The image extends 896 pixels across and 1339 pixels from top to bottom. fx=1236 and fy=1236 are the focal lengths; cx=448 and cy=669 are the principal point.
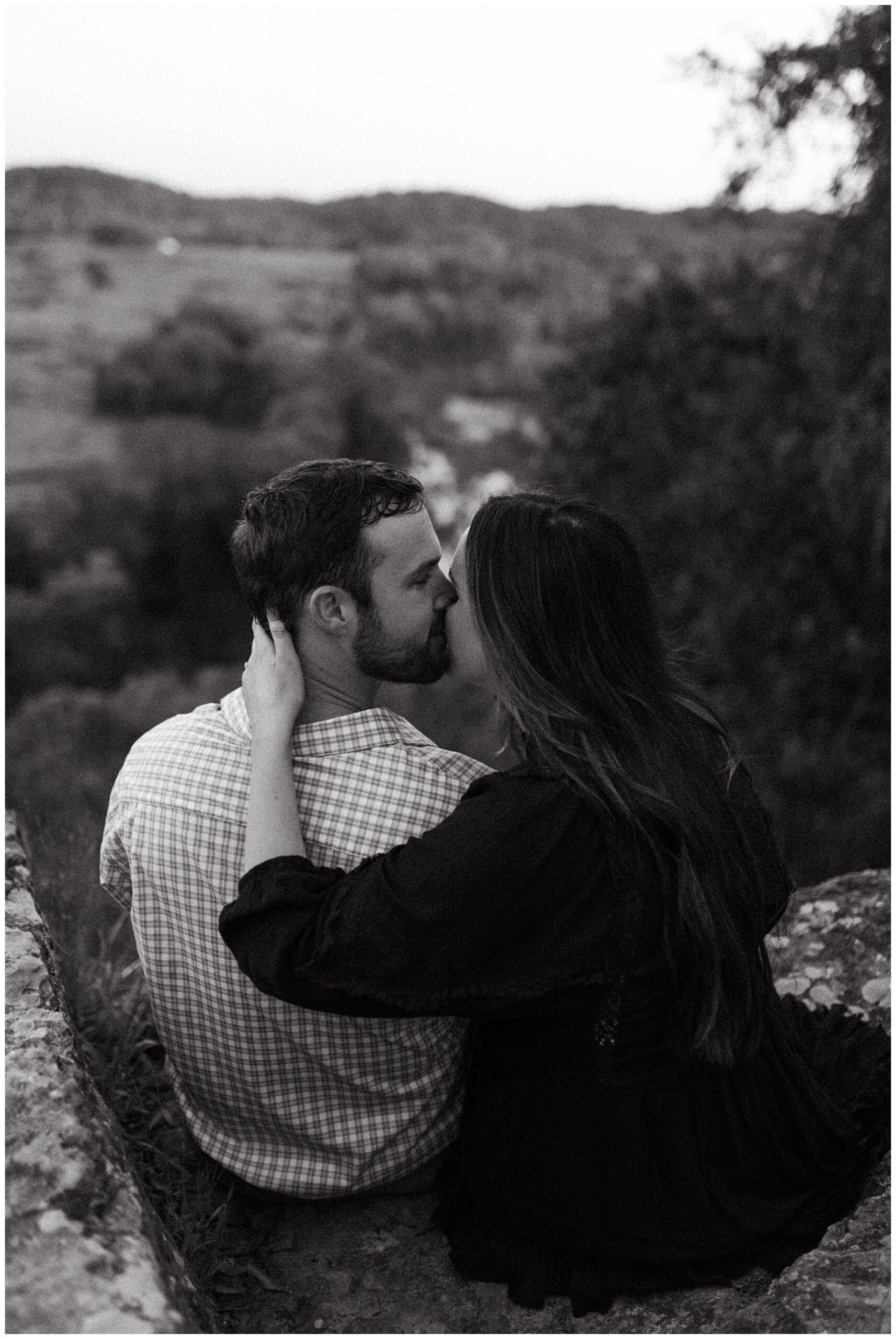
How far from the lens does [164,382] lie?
13.7 m

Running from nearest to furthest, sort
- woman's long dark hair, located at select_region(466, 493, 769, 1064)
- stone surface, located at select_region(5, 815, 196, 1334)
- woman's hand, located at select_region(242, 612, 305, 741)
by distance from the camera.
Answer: stone surface, located at select_region(5, 815, 196, 1334) < woman's long dark hair, located at select_region(466, 493, 769, 1064) < woman's hand, located at select_region(242, 612, 305, 741)

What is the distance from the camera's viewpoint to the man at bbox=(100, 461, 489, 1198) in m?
2.01

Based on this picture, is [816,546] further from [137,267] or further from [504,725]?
[137,267]

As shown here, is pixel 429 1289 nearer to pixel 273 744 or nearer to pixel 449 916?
pixel 449 916

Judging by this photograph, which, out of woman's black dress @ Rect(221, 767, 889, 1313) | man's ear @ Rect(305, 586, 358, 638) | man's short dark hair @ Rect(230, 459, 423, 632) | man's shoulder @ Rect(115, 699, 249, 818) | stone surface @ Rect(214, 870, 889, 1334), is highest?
man's short dark hair @ Rect(230, 459, 423, 632)

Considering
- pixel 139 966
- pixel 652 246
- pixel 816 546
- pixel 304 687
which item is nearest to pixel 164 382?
pixel 652 246

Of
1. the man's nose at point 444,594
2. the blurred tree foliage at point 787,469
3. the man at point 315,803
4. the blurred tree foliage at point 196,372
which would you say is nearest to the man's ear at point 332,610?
the man at point 315,803

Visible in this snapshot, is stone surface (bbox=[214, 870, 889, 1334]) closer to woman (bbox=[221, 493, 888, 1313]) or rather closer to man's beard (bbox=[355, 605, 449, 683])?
woman (bbox=[221, 493, 888, 1313])

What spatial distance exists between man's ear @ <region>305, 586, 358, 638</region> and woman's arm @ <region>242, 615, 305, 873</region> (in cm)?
6

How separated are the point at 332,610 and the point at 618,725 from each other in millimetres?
511

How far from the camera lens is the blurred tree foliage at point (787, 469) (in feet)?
15.5

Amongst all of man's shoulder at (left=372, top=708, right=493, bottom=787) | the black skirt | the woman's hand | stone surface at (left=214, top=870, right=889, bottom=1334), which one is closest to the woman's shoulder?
man's shoulder at (left=372, top=708, right=493, bottom=787)

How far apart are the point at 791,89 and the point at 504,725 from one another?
3.78 metres

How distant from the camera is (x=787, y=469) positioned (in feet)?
19.8
